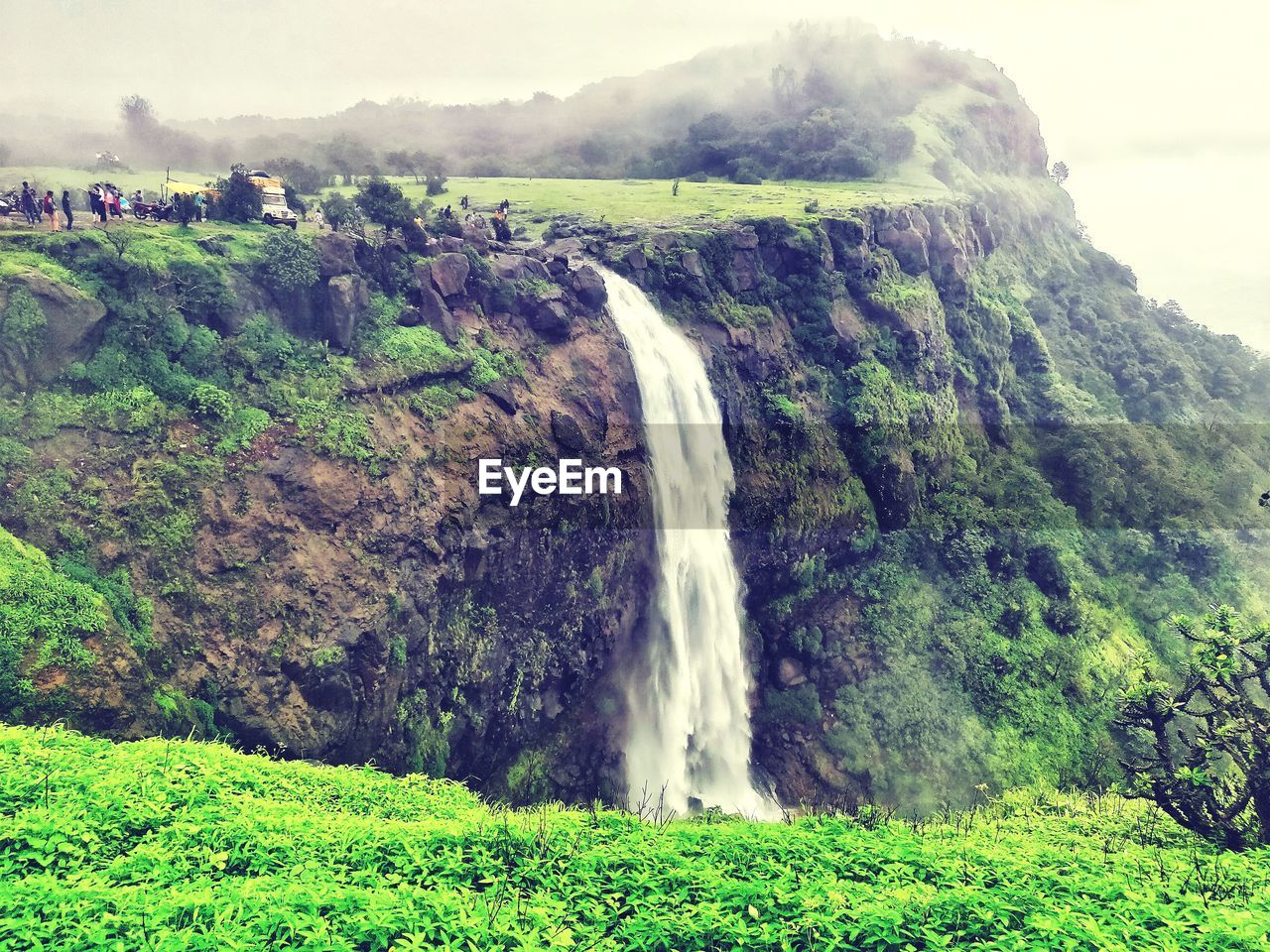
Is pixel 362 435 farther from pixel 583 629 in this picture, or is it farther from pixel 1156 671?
pixel 1156 671

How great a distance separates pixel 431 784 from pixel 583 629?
1146 centimetres

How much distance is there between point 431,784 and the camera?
1642 centimetres

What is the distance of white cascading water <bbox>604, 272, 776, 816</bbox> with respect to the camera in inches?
1110

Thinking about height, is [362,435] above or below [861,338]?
below

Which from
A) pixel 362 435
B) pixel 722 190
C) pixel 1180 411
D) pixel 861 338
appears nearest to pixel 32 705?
pixel 362 435

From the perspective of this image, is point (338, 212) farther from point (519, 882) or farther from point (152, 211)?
point (519, 882)

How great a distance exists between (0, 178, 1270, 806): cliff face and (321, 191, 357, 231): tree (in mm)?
2948

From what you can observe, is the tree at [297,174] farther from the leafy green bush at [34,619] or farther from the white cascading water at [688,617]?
the leafy green bush at [34,619]

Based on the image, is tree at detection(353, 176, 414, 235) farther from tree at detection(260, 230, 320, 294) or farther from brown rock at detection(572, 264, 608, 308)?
brown rock at detection(572, 264, 608, 308)

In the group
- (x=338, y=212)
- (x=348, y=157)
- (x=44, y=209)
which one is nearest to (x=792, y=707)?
(x=338, y=212)

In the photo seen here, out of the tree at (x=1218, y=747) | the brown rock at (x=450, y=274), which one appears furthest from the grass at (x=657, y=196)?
the tree at (x=1218, y=747)

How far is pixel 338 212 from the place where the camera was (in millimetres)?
29516

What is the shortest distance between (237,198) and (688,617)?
20080mm

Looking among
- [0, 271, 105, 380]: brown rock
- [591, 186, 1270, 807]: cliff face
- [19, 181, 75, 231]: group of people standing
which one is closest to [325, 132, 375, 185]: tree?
[591, 186, 1270, 807]: cliff face
